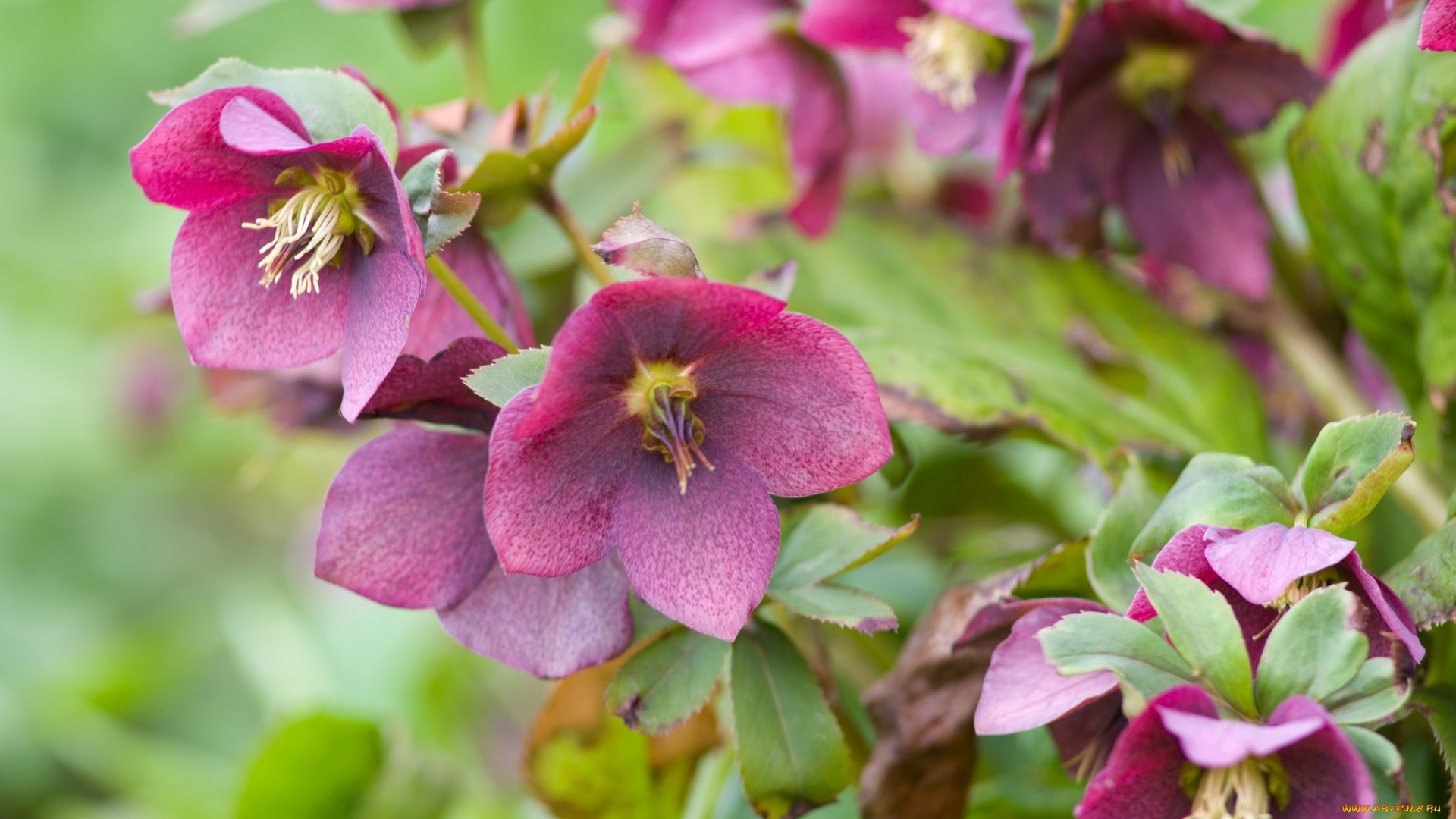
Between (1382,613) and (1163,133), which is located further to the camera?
(1163,133)

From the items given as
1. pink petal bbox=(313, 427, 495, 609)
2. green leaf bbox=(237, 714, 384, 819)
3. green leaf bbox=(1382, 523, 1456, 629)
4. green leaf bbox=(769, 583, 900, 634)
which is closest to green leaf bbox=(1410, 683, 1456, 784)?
green leaf bbox=(1382, 523, 1456, 629)

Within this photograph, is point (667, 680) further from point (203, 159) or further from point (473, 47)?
point (473, 47)

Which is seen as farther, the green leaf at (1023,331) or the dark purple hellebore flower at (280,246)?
the green leaf at (1023,331)

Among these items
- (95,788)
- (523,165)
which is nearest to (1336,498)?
(523,165)

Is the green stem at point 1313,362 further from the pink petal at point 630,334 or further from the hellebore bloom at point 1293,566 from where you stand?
the pink petal at point 630,334

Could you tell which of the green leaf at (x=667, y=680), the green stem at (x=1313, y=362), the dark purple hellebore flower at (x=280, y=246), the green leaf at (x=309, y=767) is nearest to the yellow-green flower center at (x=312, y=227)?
the dark purple hellebore flower at (x=280, y=246)

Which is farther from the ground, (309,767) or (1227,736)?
(1227,736)

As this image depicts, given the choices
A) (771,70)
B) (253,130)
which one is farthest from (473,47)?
(253,130)
